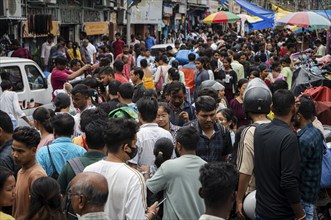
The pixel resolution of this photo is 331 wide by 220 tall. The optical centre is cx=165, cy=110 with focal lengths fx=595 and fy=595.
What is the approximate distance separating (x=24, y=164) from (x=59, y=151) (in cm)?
57

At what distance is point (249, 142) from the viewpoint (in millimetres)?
5277

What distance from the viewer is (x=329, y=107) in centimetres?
823

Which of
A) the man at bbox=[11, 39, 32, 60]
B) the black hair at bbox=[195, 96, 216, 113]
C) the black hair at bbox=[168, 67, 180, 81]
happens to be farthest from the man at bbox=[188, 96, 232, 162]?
the man at bbox=[11, 39, 32, 60]

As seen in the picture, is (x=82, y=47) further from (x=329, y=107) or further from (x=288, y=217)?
(x=288, y=217)

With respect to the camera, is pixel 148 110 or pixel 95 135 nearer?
pixel 95 135

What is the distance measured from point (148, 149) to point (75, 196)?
2.18 meters

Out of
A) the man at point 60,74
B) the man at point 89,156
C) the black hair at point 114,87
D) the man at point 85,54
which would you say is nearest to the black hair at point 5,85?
the man at point 60,74

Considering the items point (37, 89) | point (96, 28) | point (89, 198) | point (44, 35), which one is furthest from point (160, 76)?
point (96, 28)

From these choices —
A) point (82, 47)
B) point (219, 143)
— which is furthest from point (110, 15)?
point (219, 143)

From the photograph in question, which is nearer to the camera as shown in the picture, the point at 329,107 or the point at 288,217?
the point at 288,217

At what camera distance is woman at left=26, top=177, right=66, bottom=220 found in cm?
381

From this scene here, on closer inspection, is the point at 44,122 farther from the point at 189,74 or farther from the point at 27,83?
the point at 189,74

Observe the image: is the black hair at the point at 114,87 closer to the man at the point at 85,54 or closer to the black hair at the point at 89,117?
the black hair at the point at 89,117

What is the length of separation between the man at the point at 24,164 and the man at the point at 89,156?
178mm
